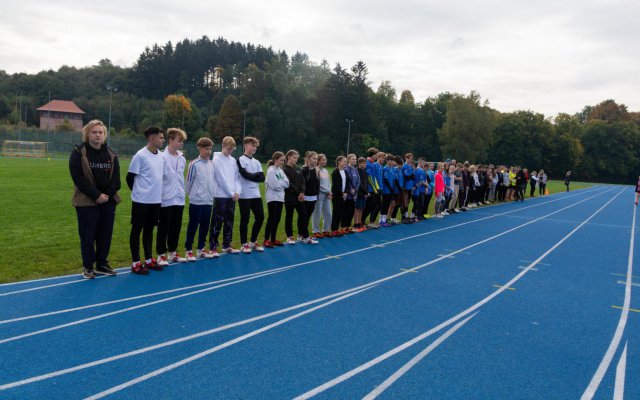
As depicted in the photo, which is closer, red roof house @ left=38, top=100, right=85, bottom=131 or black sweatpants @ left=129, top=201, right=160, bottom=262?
black sweatpants @ left=129, top=201, right=160, bottom=262

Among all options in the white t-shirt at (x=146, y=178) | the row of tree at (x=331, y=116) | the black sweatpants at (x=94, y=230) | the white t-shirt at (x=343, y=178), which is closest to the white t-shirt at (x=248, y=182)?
the white t-shirt at (x=146, y=178)

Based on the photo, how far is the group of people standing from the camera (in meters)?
5.85

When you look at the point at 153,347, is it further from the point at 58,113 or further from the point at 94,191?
the point at 58,113

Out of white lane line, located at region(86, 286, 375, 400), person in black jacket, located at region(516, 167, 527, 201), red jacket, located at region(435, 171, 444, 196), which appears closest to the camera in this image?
white lane line, located at region(86, 286, 375, 400)

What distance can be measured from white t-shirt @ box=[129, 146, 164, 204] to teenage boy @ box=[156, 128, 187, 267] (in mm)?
241

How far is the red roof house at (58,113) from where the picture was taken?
3696 inches

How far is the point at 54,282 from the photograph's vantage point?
572 centimetres

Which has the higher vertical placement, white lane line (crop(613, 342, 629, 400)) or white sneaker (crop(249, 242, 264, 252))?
white sneaker (crop(249, 242, 264, 252))

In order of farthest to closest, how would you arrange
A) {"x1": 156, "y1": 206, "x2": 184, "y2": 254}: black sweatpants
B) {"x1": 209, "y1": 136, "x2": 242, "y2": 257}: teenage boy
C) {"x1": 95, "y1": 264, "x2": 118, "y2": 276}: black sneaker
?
{"x1": 209, "y1": 136, "x2": 242, "y2": 257}: teenage boy → {"x1": 156, "y1": 206, "x2": 184, "y2": 254}: black sweatpants → {"x1": 95, "y1": 264, "x2": 118, "y2": 276}: black sneaker

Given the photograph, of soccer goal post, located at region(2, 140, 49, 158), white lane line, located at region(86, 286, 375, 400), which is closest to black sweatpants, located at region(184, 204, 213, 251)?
white lane line, located at region(86, 286, 375, 400)

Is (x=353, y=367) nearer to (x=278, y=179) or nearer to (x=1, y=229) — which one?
(x=278, y=179)

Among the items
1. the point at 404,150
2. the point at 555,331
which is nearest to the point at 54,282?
the point at 555,331

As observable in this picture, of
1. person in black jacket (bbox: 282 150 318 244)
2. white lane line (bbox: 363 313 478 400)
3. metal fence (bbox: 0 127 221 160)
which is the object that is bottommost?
white lane line (bbox: 363 313 478 400)

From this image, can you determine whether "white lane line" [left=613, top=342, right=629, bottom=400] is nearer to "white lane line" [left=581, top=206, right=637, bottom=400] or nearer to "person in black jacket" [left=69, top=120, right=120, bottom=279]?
"white lane line" [left=581, top=206, right=637, bottom=400]
